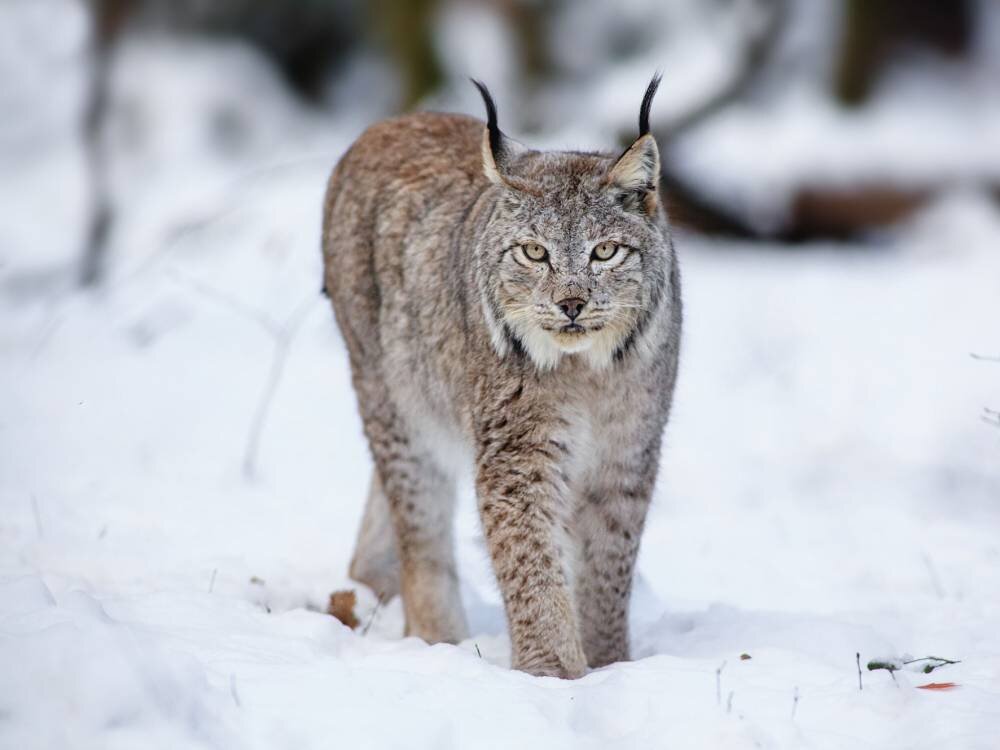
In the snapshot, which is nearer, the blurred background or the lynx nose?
the lynx nose

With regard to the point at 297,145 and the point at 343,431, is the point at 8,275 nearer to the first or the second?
the point at 343,431

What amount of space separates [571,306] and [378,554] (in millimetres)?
1669

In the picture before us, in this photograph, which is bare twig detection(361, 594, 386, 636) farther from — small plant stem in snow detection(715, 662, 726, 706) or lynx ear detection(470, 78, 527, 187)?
lynx ear detection(470, 78, 527, 187)

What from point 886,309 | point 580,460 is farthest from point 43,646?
point 886,309

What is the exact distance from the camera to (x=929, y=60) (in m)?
14.6

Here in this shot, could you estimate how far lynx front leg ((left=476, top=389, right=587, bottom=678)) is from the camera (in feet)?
12.5

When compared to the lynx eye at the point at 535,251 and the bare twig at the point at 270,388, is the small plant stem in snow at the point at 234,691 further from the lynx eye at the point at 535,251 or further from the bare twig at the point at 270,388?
the bare twig at the point at 270,388

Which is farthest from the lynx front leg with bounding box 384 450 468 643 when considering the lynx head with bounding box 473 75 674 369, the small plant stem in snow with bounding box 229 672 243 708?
the small plant stem in snow with bounding box 229 672 243 708

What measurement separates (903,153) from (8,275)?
27.0 ft

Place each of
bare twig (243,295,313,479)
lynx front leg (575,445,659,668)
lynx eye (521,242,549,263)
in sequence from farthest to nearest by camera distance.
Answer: bare twig (243,295,313,479) < lynx front leg (575,445,659,668) < lynx eye (521,242,549,263)

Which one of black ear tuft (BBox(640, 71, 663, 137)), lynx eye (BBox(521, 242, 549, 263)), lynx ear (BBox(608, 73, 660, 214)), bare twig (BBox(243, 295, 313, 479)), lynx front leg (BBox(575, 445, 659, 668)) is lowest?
bare twig (BBox(243, 295, 313, 479))

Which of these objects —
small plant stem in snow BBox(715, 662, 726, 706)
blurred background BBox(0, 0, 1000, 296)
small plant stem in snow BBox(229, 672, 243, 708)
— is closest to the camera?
small plant stem in snow BBox(229, 672, 243, 708)

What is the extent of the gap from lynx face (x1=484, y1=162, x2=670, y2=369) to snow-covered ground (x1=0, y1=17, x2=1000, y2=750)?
3.15 ft

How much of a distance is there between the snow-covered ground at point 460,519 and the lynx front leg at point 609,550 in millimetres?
169
